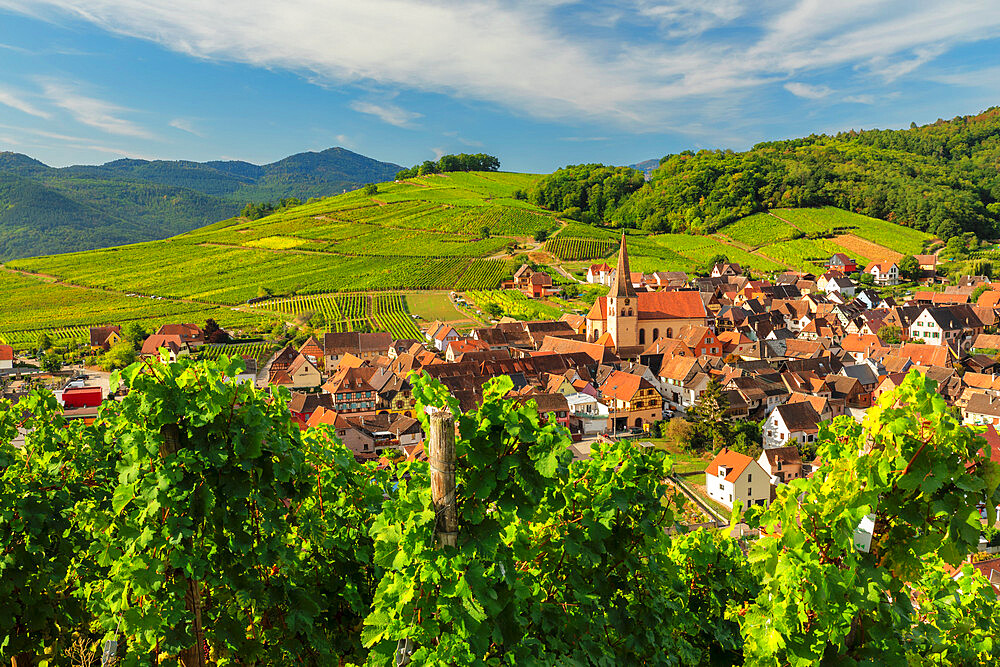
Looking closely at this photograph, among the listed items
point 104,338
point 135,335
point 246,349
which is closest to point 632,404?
point 246,349

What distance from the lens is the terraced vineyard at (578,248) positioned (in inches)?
4535

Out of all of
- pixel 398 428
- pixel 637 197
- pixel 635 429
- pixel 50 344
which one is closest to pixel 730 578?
pixel 398 428

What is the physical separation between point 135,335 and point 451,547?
76058 mm

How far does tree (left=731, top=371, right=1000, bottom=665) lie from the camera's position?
4.54 metres

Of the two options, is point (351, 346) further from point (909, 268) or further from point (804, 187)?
point (804, 187)

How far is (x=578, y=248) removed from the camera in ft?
391

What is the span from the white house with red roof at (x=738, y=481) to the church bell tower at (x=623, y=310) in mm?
29828

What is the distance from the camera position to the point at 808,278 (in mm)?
99562

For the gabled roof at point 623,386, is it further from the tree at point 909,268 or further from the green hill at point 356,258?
the tree at point 909,268

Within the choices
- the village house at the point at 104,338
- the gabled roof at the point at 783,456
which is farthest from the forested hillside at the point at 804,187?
the gabled roof at the point at 783,456

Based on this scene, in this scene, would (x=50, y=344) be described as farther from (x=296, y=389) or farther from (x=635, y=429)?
(x=635, y=429)

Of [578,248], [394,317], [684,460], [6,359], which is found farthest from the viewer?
[578,248]

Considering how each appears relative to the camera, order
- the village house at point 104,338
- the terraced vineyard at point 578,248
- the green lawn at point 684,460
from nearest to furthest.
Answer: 1. the green lawn at point 684,460
2. the village house at point 104,338
3. the terraced vineyard at point 578,248

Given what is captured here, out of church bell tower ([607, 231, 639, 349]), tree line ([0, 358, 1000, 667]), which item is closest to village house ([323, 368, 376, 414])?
church bell tower ([607, 231, 639, 349])
